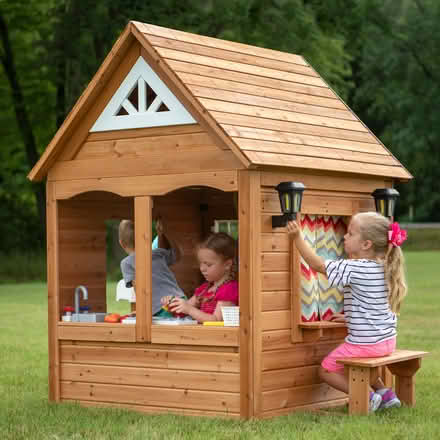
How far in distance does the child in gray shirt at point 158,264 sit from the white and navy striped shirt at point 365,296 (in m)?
1.83

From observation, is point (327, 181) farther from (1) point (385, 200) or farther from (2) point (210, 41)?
(2) point (210, 41)

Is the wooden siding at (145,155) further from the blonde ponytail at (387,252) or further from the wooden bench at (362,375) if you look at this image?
the wooden bench at (362,375)

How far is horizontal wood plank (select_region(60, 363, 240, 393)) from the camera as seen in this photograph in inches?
300

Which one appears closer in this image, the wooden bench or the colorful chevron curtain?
the wooden bench

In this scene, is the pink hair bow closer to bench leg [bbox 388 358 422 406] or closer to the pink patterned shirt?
bench leg [bbox 388 358 422 406]

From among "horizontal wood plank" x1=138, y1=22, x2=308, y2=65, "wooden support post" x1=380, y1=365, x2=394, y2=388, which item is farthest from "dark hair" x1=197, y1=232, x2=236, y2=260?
"wooden support post" x1=380, y1=365, x2=394, y2=388

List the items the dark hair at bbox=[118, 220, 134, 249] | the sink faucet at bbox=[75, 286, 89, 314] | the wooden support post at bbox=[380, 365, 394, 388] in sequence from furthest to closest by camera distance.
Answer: the dark hair at bbox=[118, 220, 134, 249] < the wooden support post at bbox=[380, 365, 394, 388] < the sink faucet at bbox=[75, 286, 89, 314]

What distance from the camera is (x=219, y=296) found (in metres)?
8.24

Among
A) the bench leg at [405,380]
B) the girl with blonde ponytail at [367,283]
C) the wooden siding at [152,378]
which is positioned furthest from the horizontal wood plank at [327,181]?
the bench leg at [405,380]

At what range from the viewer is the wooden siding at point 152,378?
300 inches

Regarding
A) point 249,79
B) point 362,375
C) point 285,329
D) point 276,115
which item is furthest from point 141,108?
point 362,375

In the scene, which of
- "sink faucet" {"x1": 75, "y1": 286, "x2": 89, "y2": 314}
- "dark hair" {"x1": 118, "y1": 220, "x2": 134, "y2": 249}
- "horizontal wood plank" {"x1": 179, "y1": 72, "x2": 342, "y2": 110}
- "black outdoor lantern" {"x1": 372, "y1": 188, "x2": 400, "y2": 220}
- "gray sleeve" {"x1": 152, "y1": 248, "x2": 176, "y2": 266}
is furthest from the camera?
"gray sleeve" {"x1": 152, "y1": 248, "x2": 176, "y2": 266}

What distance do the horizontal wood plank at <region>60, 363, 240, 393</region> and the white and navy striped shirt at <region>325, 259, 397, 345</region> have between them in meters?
1.07

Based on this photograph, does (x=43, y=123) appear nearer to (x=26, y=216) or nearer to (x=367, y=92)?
(x=26, y=216)
